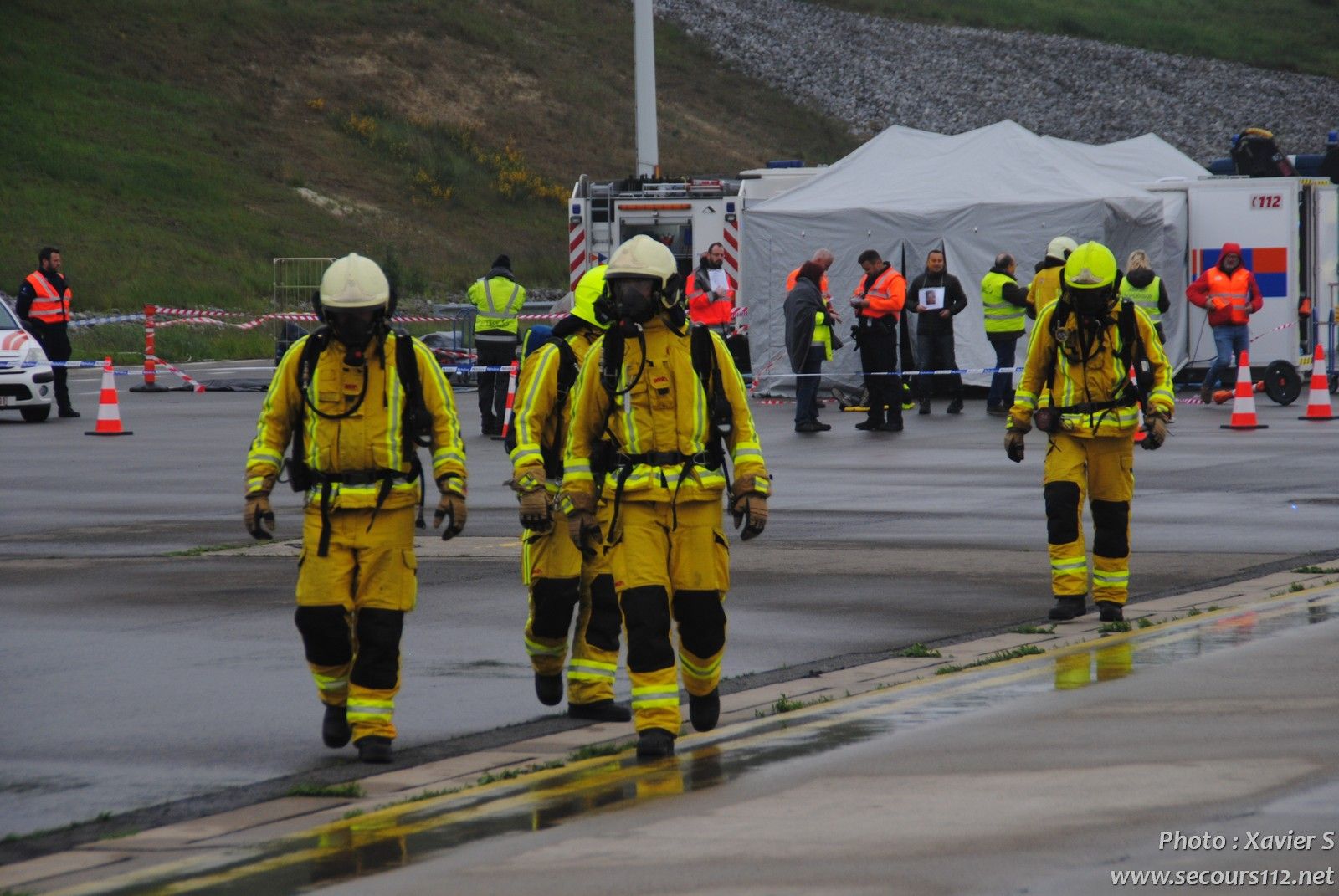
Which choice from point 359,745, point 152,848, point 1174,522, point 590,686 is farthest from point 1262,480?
point 152,848

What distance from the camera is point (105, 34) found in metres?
62.8

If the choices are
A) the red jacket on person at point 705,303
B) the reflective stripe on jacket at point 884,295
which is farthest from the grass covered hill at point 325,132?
the reflective stripe on jacket at point 884,295

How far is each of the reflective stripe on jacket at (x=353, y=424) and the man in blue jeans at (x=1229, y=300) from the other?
1765cm

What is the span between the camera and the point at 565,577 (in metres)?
7.95

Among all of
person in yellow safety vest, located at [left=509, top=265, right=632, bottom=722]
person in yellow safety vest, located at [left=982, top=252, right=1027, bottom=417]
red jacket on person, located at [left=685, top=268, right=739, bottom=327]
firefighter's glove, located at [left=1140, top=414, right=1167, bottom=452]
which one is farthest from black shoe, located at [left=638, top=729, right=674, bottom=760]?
red jacket on person, located at [left=685, top=268, right=739, bottom=327]

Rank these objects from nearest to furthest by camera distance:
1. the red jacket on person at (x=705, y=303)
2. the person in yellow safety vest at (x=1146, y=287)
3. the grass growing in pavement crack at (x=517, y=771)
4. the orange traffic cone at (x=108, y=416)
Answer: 1. the grass growing in pavement crack at (x=517, y=771)
2. the person in yellow safety vest at (x=1146, y=287)
3. the orange traffic cone at (x=108, y=416)
4. the red jacket on person at (x=705, y=303)

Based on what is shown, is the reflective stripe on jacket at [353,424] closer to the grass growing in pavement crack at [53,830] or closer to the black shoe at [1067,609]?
the grass growing in pavement crack at [53,830]

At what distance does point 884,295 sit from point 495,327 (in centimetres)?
435

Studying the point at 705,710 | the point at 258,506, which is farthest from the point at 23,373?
the point at 705,710

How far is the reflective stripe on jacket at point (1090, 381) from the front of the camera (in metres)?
10.1

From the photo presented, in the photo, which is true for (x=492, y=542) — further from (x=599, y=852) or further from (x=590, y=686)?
(x=599, y=852)

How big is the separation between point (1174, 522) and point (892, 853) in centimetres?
888

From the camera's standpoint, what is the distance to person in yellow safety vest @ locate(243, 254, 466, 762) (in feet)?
23.5

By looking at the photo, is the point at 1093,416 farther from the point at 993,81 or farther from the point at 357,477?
the point at 993,81
